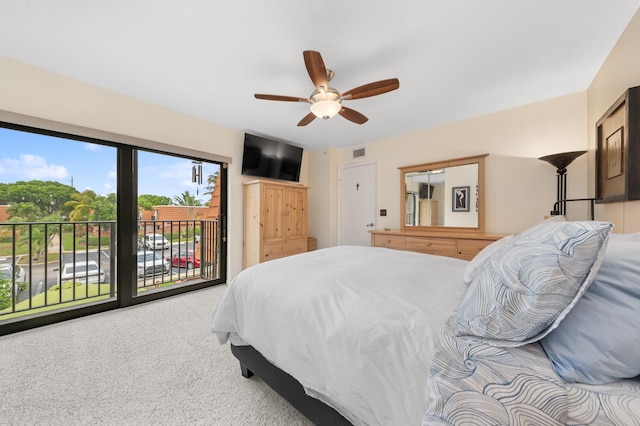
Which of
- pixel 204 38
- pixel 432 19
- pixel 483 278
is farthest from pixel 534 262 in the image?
pixel 204 38

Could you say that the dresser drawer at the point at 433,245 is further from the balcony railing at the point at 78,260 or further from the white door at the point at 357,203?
the balcony railing at the point at 78,260

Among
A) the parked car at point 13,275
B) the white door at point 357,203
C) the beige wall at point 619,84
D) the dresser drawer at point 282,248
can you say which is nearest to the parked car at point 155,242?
the parked car at point 13,275

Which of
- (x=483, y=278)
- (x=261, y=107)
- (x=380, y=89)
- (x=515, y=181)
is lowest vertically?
(x=483, y=278)

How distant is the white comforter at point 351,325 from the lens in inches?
31.8

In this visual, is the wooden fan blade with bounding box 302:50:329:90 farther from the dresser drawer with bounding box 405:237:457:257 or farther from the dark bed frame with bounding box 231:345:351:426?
the dresser drawer with bounding box 405:237:457:257

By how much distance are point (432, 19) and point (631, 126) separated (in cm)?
151

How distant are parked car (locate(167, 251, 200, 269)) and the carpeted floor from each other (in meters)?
1.38

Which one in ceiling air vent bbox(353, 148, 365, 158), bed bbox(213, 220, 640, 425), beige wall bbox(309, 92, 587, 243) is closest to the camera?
bed bbox(213, 220, 640, 425)

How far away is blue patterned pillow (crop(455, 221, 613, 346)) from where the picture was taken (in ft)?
2.01

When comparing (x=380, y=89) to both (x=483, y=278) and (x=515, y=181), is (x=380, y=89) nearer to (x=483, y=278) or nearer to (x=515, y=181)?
(x=483, y=278)

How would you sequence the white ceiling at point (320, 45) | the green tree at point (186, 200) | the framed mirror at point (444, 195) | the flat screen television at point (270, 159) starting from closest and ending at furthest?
the white ceiling at point (320, 45), the framed mirror at point (444, 195), the green tree at point (186, 200), the flat screen television at point (270, 159)

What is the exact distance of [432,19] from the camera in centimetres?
162

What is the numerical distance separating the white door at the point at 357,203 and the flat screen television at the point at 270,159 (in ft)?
3.20

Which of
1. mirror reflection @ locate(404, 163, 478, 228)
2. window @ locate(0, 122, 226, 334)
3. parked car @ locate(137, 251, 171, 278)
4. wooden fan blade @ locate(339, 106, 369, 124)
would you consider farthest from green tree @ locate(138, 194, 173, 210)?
mirror reflection @ locate(404, 163, 478, 228)
